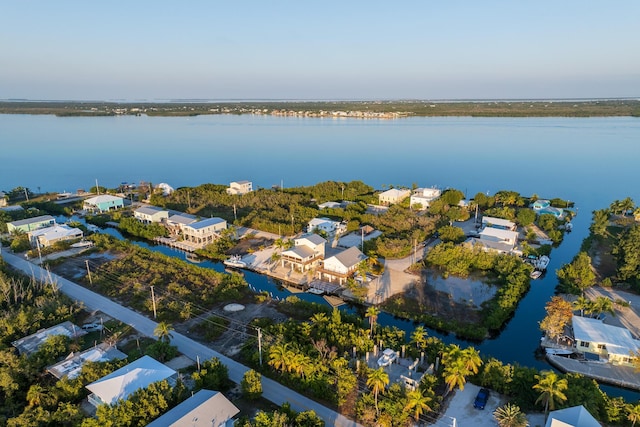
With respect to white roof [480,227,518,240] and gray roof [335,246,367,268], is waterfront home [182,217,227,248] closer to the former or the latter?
gray roof [335,246,367,268]

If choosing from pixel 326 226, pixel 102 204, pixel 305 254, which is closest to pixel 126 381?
pixel 305 254

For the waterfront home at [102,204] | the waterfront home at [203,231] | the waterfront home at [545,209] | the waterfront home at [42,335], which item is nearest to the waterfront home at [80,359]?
the waterfront home at [42,335]

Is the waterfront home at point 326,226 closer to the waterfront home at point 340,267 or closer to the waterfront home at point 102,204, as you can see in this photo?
the waterfront home at point 340,267


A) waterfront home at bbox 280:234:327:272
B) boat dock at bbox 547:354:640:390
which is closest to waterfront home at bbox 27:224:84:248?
waterfront home at bbox 280:234:327:272

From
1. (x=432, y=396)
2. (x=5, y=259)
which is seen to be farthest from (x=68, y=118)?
(x=432, y=396)

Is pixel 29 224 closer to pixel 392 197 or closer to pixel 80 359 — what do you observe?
pixel 80 359
